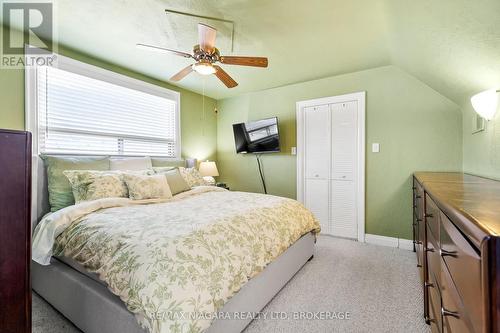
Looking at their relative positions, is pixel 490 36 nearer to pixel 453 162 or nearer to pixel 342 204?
pixel 453 162

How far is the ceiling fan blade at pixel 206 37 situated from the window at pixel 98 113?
1756 mm

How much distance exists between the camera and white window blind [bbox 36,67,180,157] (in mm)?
2441

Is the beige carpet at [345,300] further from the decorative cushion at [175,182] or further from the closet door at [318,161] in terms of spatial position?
the decorative cushion at [175,182]

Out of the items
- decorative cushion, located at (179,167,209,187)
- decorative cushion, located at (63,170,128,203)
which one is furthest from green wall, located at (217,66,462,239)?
decorative cushion, located at (63,170,128,203)

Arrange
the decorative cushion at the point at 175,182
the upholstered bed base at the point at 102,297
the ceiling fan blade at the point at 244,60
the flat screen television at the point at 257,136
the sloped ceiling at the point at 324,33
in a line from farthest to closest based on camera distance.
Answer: the flat screen television at the point at 257,136 < the decorative cushion at the point at 175,182 < the ceiling fan blade at the point at 244,60 < the sloped ceiling at the point at 324,33 < the upholstered bed base at the point at 102,297

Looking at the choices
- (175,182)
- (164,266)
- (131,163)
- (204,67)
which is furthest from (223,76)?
(164,266)

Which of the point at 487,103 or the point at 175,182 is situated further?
the point at 175,182

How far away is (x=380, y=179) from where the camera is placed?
304cm

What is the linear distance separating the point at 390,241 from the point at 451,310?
8.20ft

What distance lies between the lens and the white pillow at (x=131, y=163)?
2699 mm

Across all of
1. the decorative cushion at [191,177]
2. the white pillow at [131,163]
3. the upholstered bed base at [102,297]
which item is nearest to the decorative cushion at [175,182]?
the decorative cushion at [191,177]

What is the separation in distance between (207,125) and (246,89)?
1059mm

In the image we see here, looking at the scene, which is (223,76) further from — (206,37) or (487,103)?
(487,103)

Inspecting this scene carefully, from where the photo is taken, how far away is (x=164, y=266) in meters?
1.05
